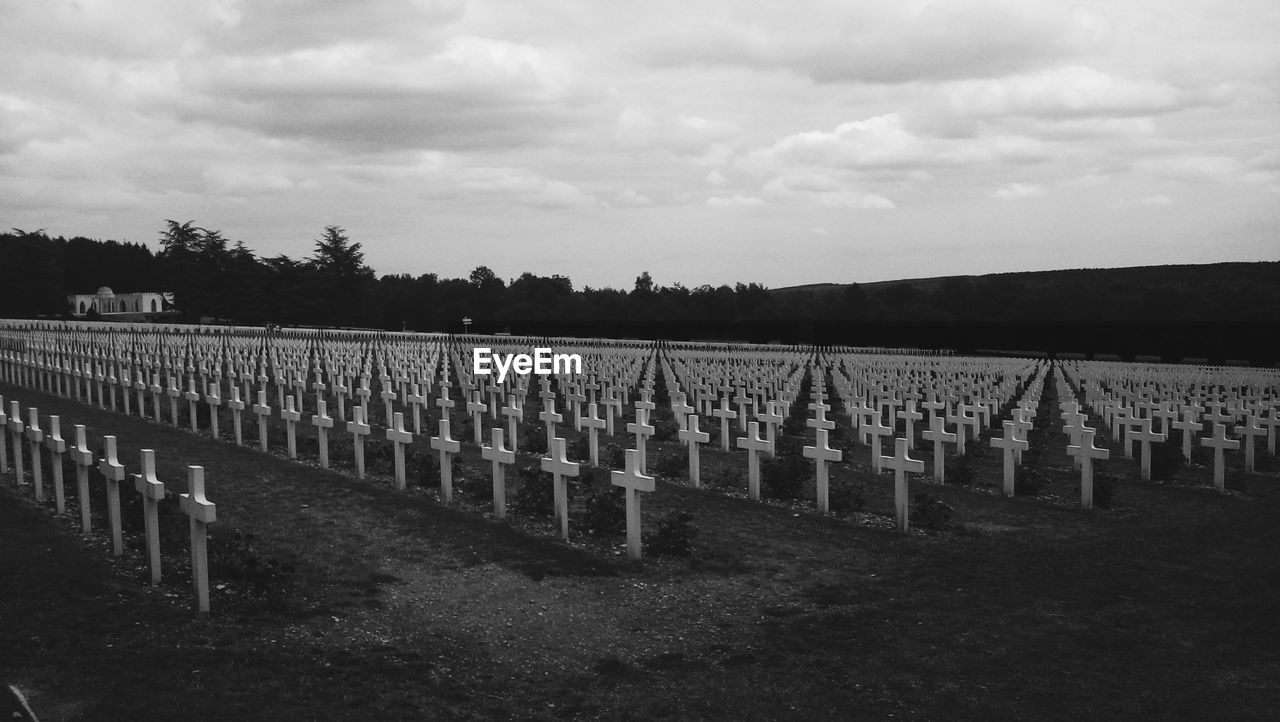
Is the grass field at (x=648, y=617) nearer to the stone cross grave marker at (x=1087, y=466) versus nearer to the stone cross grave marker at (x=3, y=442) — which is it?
the stone cross grave marker at (x=1087, y=466)

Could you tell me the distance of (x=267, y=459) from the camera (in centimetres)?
1322

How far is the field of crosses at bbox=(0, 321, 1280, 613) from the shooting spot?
31.8 feet

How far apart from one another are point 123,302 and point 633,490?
11168 cm

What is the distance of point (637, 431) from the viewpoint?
12.1 metres

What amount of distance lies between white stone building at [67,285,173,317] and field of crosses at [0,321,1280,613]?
78079 mm

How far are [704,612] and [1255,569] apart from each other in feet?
14.9

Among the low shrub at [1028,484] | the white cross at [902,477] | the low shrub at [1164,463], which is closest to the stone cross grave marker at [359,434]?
the white cross at [902,477]

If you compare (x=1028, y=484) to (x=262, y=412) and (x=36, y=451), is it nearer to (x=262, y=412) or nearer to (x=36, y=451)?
(x=262, y=412)

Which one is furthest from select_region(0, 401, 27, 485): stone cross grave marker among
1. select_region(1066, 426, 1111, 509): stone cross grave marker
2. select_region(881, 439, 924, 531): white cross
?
select_region(1066, 426, 1111, 509): stone cross grave marker

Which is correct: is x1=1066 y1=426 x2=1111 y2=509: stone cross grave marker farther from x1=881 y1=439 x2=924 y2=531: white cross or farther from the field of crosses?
x1=881 y1=439 x2=924 y2=531: white cross

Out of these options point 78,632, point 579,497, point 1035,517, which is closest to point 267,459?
point 579,497

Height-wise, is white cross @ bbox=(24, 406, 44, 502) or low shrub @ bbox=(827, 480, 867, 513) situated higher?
white cross @ bbox=(24, 406, 44, 502)

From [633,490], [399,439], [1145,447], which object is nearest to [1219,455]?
[1145,447]

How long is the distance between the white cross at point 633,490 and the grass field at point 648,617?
0.23 metres
